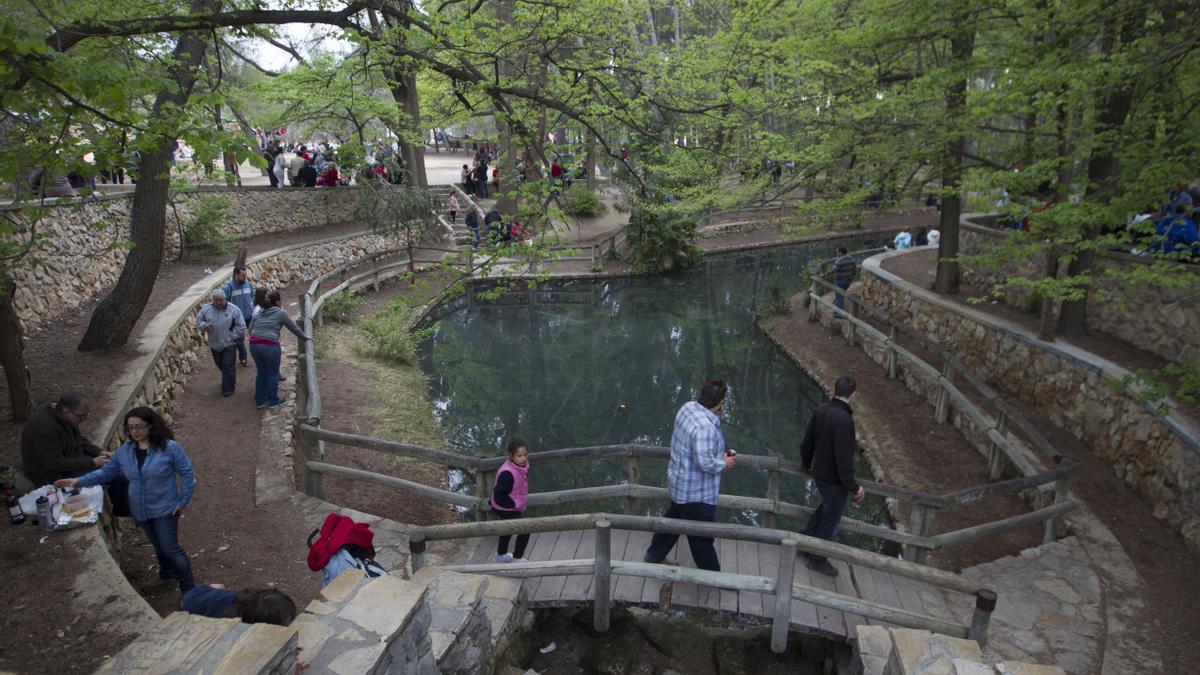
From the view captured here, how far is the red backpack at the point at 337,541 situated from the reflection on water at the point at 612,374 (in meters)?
4.44

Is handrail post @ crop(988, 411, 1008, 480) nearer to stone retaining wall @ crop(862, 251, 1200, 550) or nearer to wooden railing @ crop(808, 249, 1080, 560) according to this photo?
wooden railing @ crop(808, 249, 1080, 560)

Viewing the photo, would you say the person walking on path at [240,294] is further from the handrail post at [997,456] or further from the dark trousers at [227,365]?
the handrail post at [997,456]

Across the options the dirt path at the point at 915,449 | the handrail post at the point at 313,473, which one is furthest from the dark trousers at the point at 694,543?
the handrail post at the point at 313,473

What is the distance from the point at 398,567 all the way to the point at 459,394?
281 inches

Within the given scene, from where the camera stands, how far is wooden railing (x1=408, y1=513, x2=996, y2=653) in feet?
14.2

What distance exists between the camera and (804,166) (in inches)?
503

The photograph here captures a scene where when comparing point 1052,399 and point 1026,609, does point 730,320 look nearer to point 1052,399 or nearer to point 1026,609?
point 1052,399

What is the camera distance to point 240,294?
9344mm

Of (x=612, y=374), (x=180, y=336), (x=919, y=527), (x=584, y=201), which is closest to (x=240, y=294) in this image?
(x=180, y=336)

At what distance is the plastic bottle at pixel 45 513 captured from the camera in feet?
15.2

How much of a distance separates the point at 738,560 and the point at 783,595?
81 cm

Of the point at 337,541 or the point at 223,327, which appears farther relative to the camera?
the point at 223,327

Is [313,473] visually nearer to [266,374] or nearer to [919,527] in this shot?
[266,374]

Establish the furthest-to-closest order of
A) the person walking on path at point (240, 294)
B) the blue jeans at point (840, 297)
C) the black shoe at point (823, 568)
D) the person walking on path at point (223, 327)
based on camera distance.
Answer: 1. the blue jeans at point (840, 297)
2. the person walking on path at point (240, 294)
3. the person walking on path at point (223, 327)
4. the black shoe at point (823, 568)
